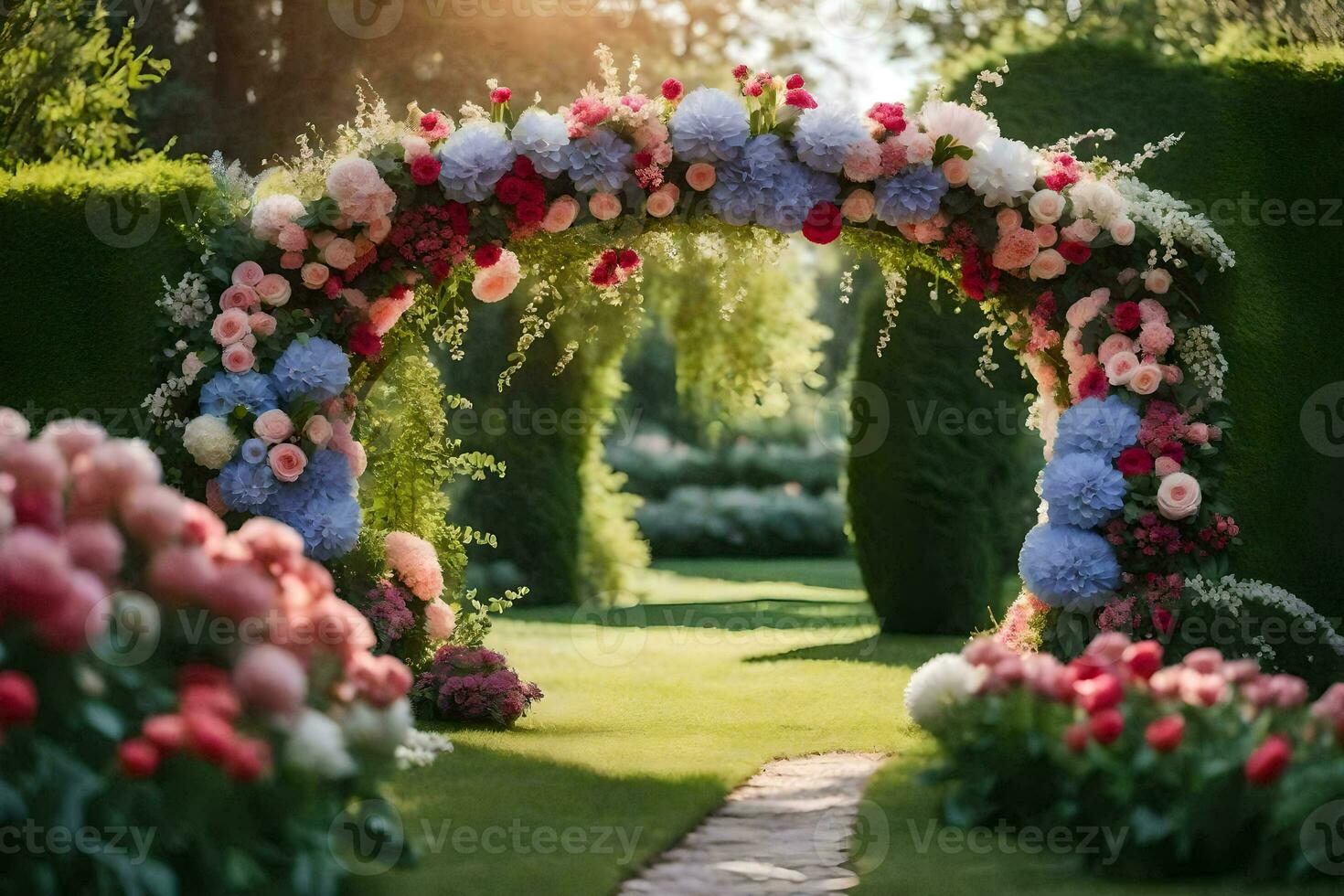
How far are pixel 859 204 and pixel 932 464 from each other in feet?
17.5

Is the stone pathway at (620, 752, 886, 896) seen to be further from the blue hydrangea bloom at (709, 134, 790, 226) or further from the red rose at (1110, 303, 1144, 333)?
the blue hydrangea bloom at (709, 134, 790, 226)

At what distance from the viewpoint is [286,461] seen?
730cm

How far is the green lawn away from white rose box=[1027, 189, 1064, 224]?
104 inches

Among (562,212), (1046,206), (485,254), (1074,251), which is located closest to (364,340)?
(485,254)

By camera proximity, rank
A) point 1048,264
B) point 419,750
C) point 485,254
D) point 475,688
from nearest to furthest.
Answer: point 419,750 < point 1048,264 < point 485,254 < point 475,688

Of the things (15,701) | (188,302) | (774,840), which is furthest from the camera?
(188,302)

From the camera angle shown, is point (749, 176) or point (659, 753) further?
point (749, 176)

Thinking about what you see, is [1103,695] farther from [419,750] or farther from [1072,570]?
[1072,570]

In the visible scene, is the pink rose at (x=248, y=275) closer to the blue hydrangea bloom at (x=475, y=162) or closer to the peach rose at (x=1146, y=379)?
the blue hydrangea bloom at (x=475, y=162)

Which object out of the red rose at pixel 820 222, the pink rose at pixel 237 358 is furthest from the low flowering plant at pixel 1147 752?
the pink rose at pixel 237 358

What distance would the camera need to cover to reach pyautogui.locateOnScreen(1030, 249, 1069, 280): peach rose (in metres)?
7.68

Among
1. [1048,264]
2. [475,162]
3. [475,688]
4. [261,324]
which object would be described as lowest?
[475,688]

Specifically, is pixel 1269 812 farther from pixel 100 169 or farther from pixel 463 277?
pixel 100 169

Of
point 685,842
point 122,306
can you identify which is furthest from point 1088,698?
point 122,306
